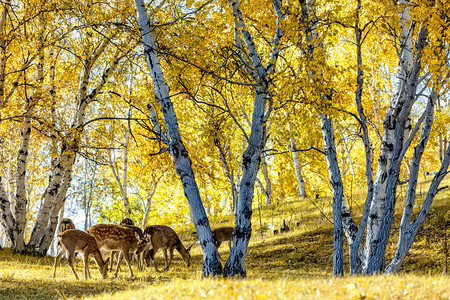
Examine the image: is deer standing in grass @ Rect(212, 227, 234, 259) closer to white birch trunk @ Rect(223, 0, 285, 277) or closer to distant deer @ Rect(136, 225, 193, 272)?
distant deer @ Rect(136, 225, 193, 272)

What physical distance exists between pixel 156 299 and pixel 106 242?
246 inches

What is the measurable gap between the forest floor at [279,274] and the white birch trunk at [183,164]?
56 centimetres

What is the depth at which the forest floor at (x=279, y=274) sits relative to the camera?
16.3 ft

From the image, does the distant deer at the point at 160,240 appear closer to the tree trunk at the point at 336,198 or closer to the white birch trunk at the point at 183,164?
the white birch trunk at the point at 183,164

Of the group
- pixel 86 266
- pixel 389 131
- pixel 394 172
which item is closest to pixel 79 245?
pixel 86 266

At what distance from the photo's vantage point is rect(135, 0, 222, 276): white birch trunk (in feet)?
24.5

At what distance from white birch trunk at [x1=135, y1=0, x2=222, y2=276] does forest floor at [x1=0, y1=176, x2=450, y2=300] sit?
562 millimetres

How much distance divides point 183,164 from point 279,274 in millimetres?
4097

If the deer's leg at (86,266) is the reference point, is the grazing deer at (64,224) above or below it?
above

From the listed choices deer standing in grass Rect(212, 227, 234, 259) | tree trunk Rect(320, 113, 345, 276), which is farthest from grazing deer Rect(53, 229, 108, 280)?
tree trunk Rect(320, 113, 345, 276)

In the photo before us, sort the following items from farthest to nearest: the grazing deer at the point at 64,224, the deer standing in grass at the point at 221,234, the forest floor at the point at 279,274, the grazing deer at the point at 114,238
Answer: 1. the grazing deer at the point at 64,224
2. the deer standing in grass at the point at 221,234
3. the grazing deer at the point at 114,238
4. the forest floor at the point at 279,274

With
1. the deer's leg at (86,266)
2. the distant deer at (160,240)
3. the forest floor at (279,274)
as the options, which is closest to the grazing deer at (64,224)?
the forest floor at (279,274)

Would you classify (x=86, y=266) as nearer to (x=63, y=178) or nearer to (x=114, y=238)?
(x=114, y=238)

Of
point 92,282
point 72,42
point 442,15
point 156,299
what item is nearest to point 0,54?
point 72,42
